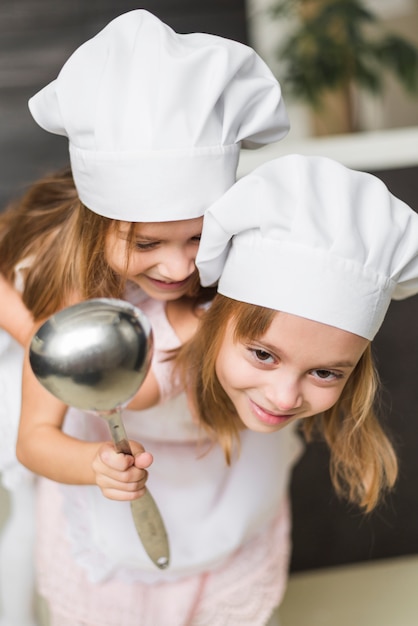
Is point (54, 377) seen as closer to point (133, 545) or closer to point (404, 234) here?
point (404, 234)

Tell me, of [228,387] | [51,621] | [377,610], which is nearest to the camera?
[228,387]

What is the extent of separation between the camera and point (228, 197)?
0.80 metres

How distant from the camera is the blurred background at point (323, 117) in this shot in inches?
55.4

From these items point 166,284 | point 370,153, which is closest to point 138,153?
point 166,284

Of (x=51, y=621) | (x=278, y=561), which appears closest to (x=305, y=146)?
(x=278, y=561)

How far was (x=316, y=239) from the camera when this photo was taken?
776mm

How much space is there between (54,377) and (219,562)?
0.50 metres

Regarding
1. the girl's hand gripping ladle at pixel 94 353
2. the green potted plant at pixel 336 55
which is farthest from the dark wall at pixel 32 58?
the girl's hand gripping ladle at pixel 94 353

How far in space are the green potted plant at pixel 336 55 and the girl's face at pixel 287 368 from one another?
1.71 metres

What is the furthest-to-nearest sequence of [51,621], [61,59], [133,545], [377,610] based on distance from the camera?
[61,59] < [377,610] < [51,621] < [133,545]

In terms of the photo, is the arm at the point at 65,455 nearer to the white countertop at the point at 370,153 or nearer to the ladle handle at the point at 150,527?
the ladle handle at the point at 150,527

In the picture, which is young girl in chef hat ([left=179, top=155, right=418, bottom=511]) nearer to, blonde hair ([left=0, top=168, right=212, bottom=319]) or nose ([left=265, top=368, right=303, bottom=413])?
nose ([left=265, top=368, right=303, bottom=413])

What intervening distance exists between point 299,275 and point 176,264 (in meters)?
0.14

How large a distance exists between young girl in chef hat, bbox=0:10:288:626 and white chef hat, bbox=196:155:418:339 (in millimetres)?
51
